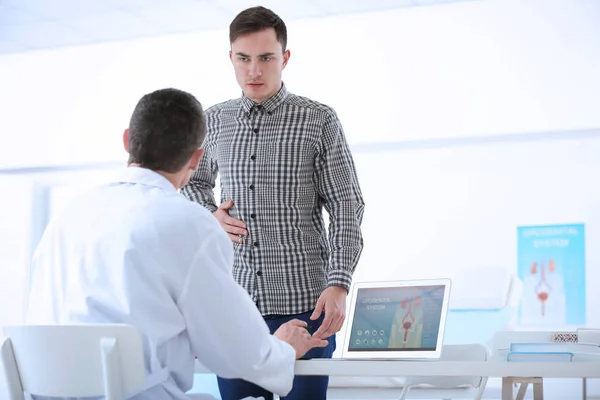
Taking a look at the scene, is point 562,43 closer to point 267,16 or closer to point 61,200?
point 267,16

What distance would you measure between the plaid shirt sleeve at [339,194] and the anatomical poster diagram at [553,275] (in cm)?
439

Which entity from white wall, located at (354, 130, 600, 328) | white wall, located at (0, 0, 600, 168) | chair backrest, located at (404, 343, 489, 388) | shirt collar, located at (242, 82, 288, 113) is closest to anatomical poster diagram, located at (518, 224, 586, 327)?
white wall, located at (354, 130, 600, 328)

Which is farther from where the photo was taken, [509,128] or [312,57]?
[312,57]

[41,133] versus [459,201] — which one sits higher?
[41,133]

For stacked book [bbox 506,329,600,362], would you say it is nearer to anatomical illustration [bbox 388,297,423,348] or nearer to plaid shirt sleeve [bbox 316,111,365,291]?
anatomical illustration [bbox 388,297,423,348]

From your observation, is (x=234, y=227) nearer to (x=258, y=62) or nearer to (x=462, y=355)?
(x=258, y=62)

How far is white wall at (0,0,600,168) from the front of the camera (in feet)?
18.5

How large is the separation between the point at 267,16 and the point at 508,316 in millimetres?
4590

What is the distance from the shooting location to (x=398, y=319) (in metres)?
1.75

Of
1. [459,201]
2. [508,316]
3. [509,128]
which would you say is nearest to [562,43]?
[509,128]

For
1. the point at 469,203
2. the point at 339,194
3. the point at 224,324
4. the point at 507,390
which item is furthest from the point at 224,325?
the point at 469,203

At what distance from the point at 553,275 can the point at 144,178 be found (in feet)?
17.2

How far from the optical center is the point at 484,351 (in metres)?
3.03

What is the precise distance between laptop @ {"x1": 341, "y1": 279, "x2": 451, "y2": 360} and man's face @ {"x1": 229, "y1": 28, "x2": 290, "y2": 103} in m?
0.66
